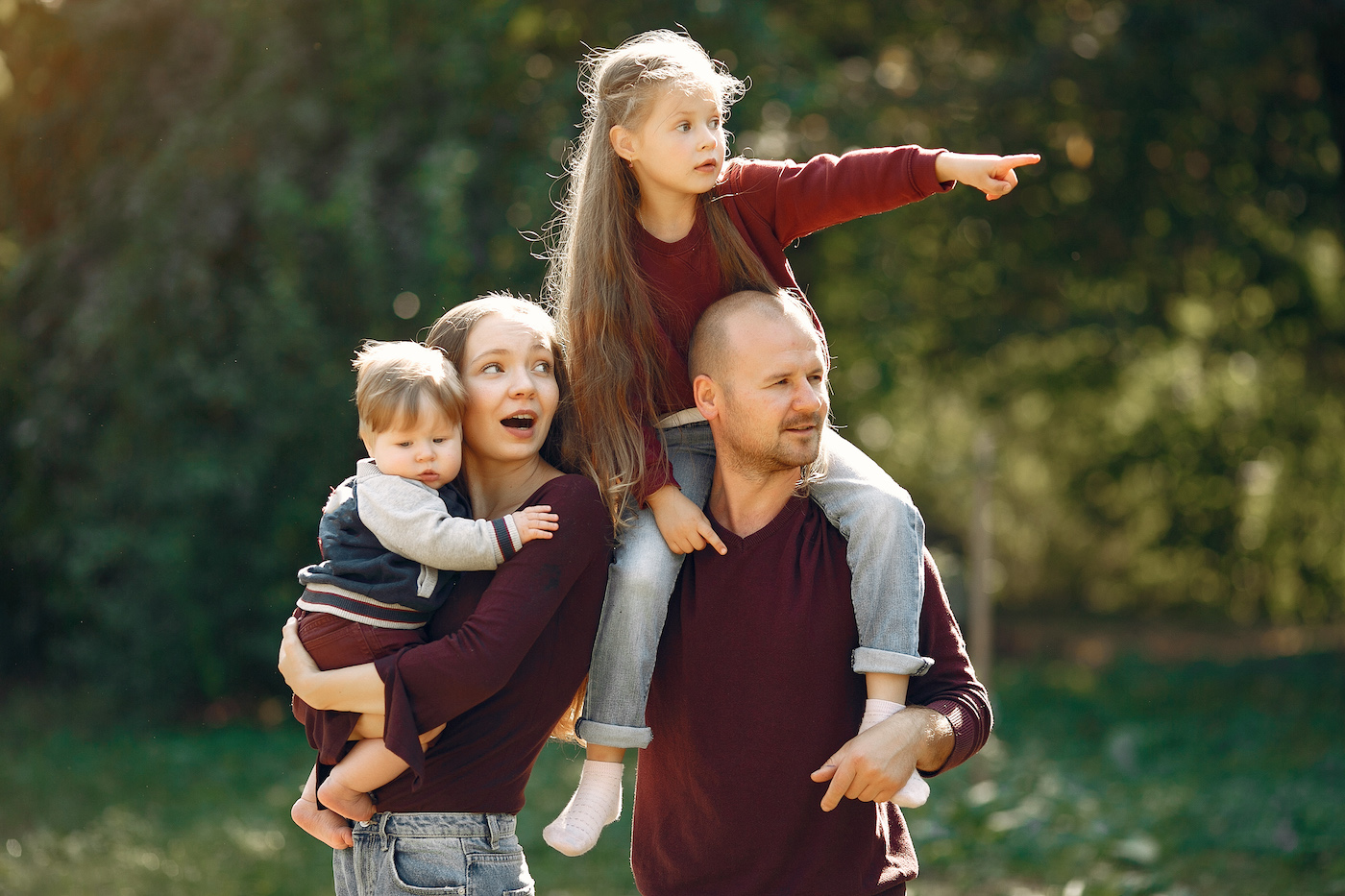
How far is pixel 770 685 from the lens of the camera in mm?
2490

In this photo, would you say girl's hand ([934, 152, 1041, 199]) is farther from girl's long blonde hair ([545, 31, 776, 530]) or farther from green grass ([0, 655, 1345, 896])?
green grass ([0, 655, 1345, 896])

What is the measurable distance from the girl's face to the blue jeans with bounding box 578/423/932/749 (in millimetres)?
731

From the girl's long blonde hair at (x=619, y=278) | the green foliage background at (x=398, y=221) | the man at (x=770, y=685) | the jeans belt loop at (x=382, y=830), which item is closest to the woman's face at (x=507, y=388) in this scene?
the girl's long blonde hair at (x=619, y=278)

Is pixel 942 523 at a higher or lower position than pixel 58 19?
lower

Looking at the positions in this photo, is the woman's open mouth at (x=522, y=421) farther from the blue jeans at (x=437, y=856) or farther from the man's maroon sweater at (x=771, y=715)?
the blue jeans at (x=437, y=856)

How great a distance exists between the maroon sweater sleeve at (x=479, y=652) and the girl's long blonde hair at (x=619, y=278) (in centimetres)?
25

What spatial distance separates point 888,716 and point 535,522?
771mm

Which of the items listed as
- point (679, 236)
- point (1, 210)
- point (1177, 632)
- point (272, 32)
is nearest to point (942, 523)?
point (1177, 632)

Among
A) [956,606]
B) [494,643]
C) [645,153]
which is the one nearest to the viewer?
[494,643]

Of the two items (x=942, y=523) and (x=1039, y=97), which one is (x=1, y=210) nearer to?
(x=1039, y=97)

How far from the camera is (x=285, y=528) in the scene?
7836 mm

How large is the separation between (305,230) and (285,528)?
187cm

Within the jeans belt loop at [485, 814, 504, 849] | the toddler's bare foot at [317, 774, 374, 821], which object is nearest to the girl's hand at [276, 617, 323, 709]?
the toddler's bare foot at [317, 774, 374, 821]

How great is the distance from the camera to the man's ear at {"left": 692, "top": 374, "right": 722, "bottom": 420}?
8.38 feet
